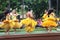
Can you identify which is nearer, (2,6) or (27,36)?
(27,36)

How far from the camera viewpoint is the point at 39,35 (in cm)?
279

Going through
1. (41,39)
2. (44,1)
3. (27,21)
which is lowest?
(41,39)

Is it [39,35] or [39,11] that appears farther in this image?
[39,11]

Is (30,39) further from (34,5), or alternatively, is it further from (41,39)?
(34,5)

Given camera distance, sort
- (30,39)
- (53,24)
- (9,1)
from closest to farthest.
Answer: (30,39) → (53,24) → (9,1)

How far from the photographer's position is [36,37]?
2.76m

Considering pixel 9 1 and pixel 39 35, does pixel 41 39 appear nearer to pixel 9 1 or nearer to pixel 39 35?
pixel 39 35

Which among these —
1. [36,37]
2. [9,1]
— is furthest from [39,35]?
[9,1]

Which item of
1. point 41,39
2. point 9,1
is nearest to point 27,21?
point 41,39

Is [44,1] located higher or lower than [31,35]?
higher

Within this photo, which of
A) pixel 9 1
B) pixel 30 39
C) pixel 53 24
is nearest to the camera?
pixel 30 39

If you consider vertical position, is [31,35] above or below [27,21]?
below

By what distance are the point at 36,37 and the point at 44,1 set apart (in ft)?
11.1

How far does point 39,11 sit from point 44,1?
1.03ft
